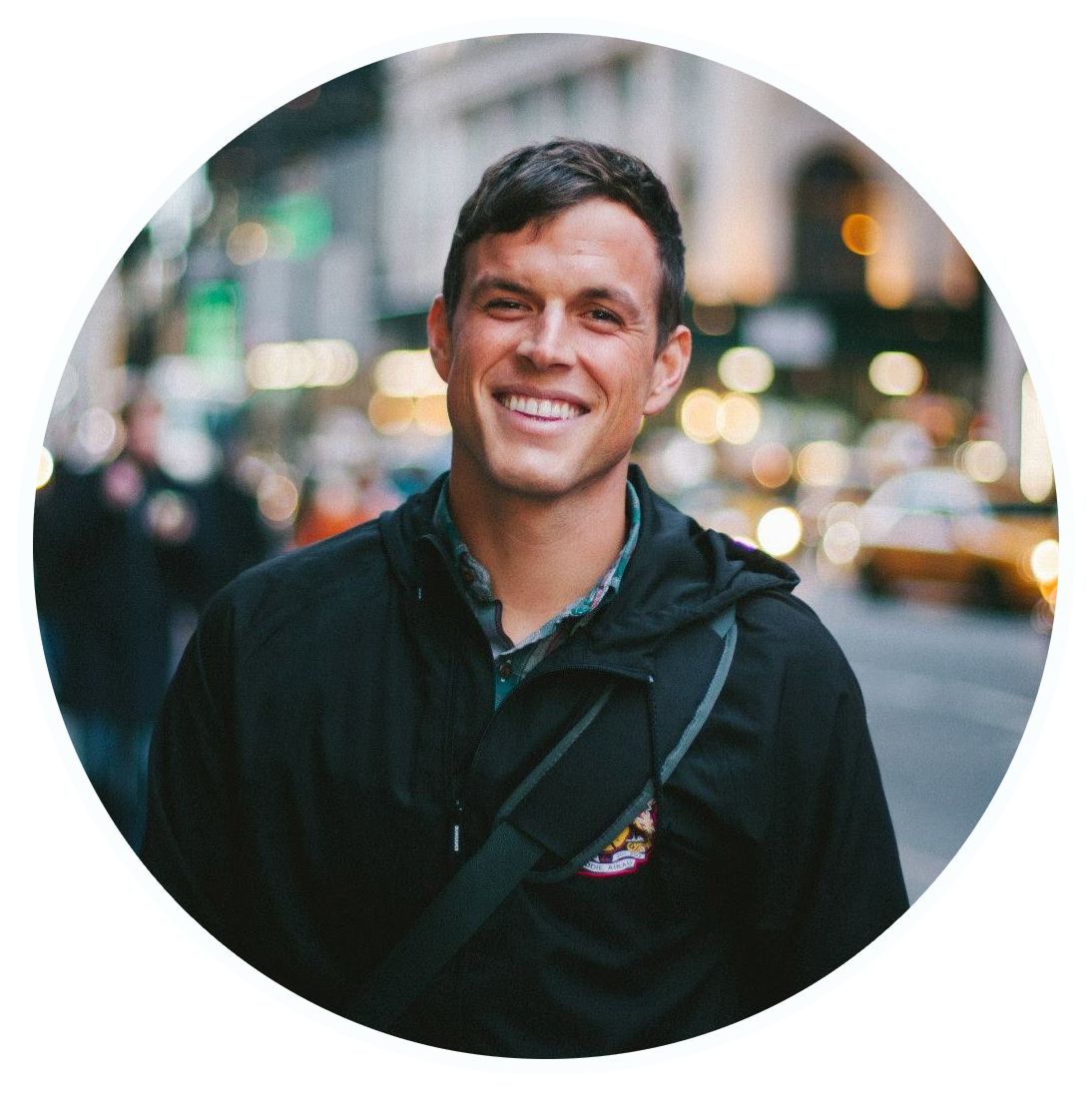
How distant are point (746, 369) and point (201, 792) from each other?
37234 millimetres

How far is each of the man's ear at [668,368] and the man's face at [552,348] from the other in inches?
6.8

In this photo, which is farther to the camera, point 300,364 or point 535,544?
point 300,364

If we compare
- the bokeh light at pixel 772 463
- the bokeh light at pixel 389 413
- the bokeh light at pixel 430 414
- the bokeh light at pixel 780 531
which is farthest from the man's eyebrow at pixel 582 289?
the bokeh light at pixel 389 413

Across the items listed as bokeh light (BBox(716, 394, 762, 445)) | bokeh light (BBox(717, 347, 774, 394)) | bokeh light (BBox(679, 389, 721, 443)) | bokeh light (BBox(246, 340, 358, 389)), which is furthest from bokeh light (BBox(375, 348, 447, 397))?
bokeh light (BBox(717, 347, 774, 394))

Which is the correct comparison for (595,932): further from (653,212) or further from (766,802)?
(653,212)

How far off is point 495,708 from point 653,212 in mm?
972

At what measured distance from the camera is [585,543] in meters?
2.59

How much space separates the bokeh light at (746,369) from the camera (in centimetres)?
3806

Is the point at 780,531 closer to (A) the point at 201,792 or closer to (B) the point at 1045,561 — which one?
(B) the point at 1045,561

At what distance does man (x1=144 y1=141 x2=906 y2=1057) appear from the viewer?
2.35 m

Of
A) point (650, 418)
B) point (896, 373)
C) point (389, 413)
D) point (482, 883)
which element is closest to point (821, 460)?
point (896, 373)

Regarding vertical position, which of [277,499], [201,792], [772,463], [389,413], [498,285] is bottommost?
[201,792]

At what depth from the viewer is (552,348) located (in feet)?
7.84

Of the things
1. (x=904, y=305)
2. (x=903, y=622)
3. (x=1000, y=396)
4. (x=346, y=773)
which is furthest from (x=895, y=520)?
(x=904, y=305)
